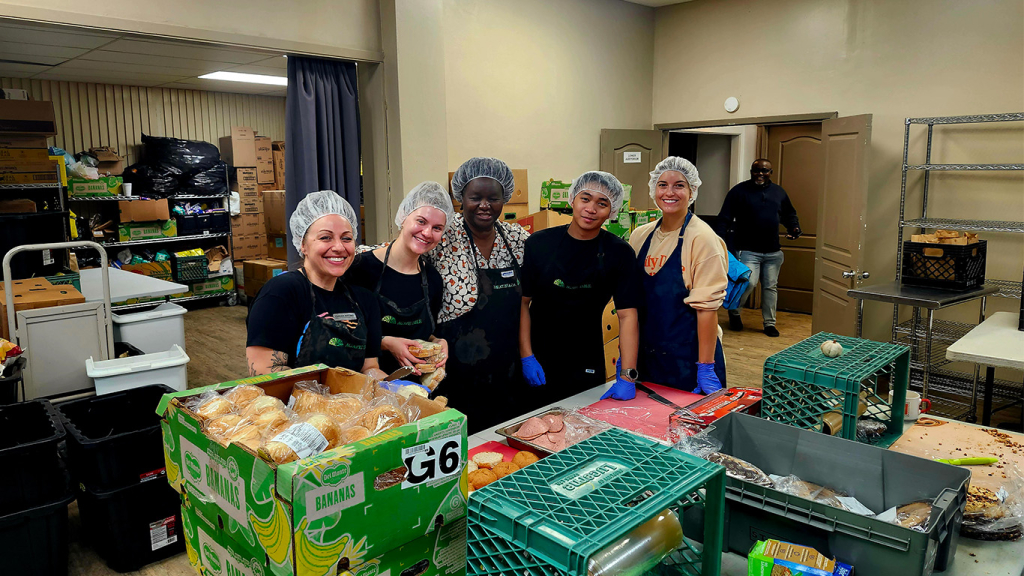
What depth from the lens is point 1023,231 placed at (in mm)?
4055

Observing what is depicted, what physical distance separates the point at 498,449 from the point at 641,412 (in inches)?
20.8

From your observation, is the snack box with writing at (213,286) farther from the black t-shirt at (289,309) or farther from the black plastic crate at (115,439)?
the black t-shirt at (289,309)

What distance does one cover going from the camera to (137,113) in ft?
24.1

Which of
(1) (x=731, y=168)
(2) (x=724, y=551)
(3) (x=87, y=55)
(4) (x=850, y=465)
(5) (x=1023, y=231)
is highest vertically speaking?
(3) (x=87, y=55)

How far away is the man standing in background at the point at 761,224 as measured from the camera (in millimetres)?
5977

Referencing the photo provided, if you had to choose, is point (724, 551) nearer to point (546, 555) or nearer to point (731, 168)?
point (546, 555)

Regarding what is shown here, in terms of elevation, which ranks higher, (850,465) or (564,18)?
(564,18)

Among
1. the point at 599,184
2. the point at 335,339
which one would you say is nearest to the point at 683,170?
the point at 599,184

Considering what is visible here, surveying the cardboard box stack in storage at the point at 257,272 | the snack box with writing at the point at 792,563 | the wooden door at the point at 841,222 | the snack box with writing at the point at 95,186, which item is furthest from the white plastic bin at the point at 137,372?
the wooden door at the point at 841,222

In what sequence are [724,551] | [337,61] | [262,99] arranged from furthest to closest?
[262,99], [337,61], [724,551]

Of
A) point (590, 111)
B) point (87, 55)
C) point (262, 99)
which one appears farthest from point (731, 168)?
point (87, 55)

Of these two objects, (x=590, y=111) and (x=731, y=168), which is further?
(x=731, y=168)

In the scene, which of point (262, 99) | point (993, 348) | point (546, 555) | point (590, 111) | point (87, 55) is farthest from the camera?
point (262, 99)

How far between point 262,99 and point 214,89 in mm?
821
